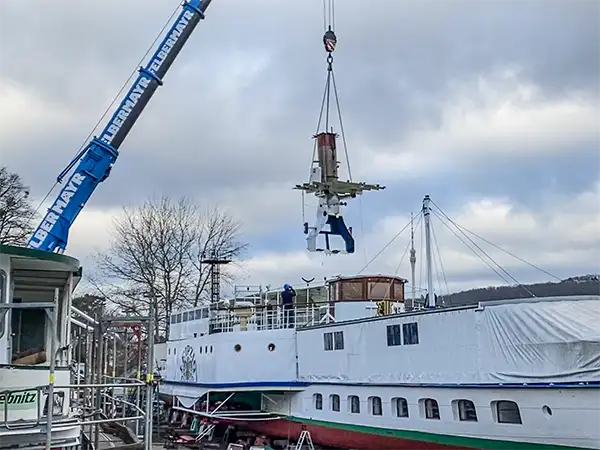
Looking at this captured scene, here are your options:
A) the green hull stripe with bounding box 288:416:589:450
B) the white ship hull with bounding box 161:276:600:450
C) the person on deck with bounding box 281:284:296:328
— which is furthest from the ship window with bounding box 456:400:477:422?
the person on deck with bounding box 281:284:296:328

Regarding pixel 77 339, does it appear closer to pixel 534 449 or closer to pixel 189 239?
pixel 534 449

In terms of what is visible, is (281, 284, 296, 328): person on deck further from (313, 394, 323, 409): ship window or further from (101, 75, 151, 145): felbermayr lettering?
(101, 75, 151, 145): felbermayr lettering

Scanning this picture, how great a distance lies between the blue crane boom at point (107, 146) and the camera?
55.2ft

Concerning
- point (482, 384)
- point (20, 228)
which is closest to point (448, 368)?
point (482, 384)

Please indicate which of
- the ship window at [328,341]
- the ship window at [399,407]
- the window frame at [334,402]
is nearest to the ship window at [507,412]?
the ship window at [399,407]

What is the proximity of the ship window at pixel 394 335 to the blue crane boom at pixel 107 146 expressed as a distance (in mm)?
8283

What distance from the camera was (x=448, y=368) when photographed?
16000 mm

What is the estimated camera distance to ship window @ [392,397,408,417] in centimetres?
1741

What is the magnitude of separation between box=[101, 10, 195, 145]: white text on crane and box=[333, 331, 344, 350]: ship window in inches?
325

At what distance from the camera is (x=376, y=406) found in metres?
18.4

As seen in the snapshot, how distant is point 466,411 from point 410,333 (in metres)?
2.42

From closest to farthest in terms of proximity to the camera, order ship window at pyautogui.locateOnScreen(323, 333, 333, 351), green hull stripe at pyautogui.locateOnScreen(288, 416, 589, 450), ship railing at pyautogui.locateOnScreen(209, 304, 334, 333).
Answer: green hull stripe at pyautogui.locateOnScreen(288, 416, 589, 450) < ship window at pyautogui.locateOnScreen(323, 333, 333, 351) < ship railing at pyautogui.locateOnScreen(209, 304, 334, 333)

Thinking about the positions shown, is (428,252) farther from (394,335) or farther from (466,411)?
(466,411)

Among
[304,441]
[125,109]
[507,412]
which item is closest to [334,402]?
[304,441]
